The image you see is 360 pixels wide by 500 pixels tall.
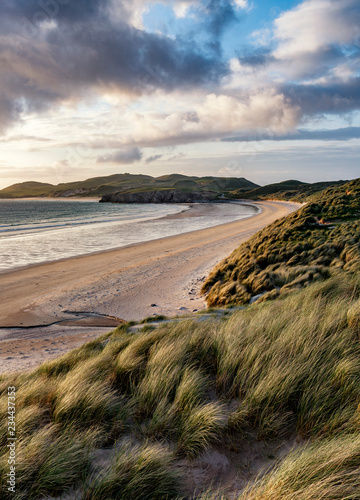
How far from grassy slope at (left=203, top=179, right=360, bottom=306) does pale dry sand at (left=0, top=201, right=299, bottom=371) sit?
1145 mm

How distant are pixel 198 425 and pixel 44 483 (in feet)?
4.26

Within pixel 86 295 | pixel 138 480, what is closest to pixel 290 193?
pixel 86 295

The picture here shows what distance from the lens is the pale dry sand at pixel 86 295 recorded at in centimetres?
799

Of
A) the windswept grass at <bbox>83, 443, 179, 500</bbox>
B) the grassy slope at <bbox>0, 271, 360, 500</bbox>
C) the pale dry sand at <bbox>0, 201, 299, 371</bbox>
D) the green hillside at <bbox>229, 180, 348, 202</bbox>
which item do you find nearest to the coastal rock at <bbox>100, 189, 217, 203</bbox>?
the green hillside at <bbox>229, 180, 348, 202</bbox>

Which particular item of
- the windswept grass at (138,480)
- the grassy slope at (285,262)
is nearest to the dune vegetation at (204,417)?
the windswept grass at (138,480)

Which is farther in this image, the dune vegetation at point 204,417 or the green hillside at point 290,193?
the green hillside at point 290,193

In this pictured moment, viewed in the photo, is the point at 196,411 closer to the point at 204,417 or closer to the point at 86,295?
the point at 204,417

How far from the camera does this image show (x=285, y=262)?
1102cm

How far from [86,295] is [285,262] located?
7.67 meters

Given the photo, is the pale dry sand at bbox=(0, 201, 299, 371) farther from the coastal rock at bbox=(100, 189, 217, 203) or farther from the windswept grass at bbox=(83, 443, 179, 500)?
the coastal rock at bbox=(100, 189, 217, 203)

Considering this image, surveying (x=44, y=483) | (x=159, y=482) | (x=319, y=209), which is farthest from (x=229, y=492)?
(x=319, y=209)

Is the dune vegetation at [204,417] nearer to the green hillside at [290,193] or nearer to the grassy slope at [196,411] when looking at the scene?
the grassy slope at [196,411]

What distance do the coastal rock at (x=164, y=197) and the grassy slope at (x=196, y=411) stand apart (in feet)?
415

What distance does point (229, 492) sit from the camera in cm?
221
